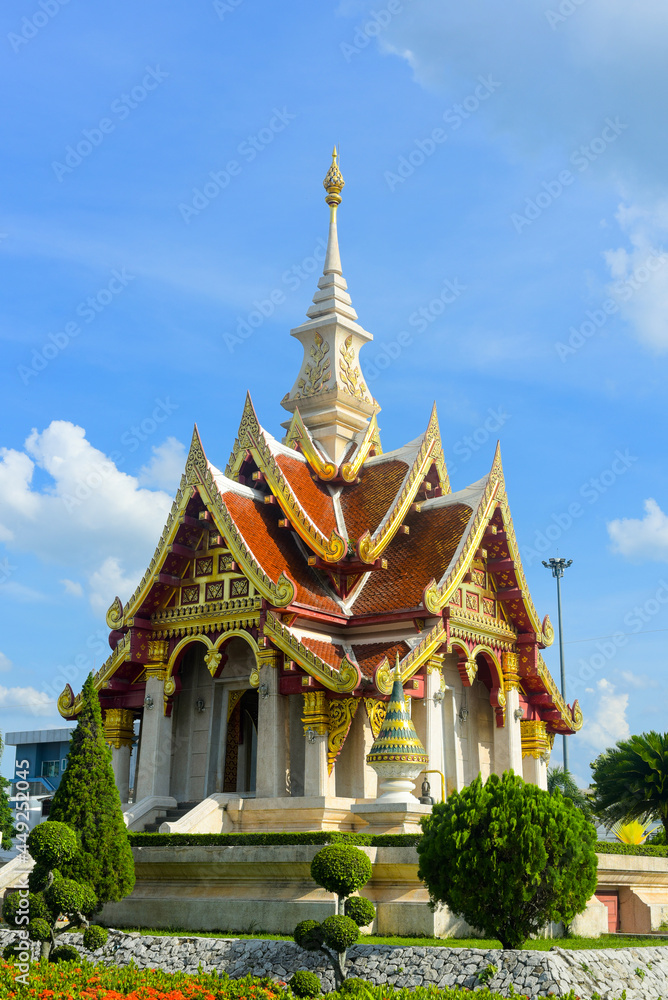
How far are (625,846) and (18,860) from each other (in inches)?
460

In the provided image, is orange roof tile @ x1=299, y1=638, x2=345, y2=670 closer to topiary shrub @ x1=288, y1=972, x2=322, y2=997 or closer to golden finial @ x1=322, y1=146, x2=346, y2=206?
topiary shrub @ x1=288, y1=972, x2=322, y2=997

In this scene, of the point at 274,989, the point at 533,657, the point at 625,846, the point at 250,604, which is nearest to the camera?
the point at 274,989

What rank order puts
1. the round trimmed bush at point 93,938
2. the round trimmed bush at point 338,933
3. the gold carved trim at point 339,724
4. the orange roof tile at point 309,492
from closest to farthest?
the round trimmed bush at point 338,933
the round trimmed bush at point 93,938
the gold carved trim at point 339,724
the orange roof tile at point 309,492

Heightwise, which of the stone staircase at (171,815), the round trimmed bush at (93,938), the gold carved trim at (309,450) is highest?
the gold carved trim at (309,450)

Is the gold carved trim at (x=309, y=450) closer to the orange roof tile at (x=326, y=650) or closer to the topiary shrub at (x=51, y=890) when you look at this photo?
the orange roof tile at (x=326, y=650)

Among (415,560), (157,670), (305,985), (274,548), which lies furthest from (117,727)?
(305,985)

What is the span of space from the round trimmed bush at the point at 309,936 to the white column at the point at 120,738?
36.5 feet

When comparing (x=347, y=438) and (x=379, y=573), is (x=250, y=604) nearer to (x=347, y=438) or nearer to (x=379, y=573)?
(x=379, y=573)

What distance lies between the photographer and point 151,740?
69.8 ft

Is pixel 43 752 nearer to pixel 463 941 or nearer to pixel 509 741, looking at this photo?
pixel 509 741

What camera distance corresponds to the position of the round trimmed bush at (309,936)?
39.5 ft

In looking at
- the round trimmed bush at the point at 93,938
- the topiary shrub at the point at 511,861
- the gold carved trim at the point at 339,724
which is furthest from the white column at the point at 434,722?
the round trimmed bush at the point at 93,938

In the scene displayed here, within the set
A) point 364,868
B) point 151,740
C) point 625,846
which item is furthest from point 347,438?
point 364,868

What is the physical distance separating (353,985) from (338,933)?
24.5 inches
